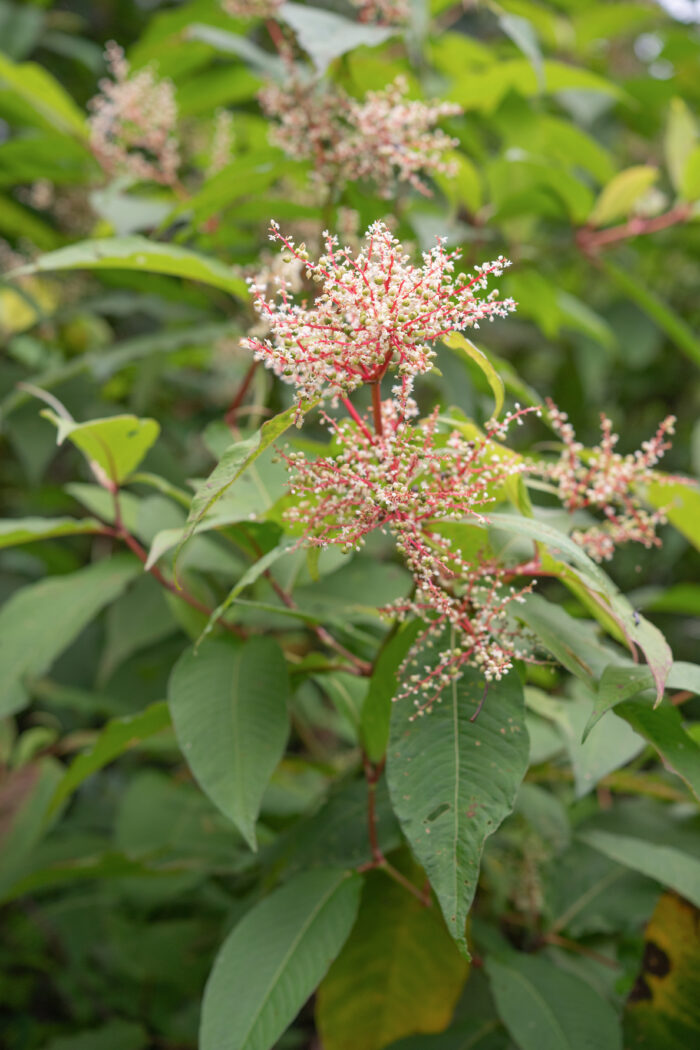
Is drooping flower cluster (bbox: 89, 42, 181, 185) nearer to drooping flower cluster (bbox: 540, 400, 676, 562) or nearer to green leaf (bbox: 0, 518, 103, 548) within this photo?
green leaf (bbox: 0, 518, 103, 548)

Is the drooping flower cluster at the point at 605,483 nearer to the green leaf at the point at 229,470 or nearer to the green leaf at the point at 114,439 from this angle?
the green leaf at the point at 229,470

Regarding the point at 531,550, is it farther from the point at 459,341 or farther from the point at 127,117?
the point at 127,117

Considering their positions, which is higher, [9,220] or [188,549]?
[9,220]

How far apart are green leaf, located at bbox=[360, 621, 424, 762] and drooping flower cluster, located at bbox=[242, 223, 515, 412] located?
0.32m

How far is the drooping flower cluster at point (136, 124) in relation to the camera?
5.11 feet

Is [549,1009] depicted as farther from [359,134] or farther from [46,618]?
[359,134]

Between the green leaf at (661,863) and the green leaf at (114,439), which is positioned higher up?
the green leaf at (114,439)

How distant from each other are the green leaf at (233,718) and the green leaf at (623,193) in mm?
1246

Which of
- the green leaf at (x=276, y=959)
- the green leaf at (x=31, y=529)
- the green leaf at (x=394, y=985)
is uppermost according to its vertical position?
the green leaf at (x=31, y=529)

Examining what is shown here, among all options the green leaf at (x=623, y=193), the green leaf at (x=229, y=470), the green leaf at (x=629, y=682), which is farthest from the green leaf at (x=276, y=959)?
the green leaf at (x=623, y=193)

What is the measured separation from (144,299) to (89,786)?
140 cm

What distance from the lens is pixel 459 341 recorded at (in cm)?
79

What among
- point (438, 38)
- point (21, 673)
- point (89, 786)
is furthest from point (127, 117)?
point (89, 786)

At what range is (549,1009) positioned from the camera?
1096 millimetres
